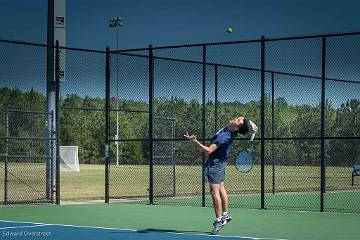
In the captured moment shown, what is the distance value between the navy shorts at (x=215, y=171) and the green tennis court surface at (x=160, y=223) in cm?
87

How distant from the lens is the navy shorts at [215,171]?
13.4 m

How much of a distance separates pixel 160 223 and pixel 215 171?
97.0 inches

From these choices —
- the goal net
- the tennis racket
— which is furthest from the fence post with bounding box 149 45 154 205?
the goal net

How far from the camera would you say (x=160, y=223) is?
15477 mm

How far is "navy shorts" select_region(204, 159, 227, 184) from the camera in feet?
44.1

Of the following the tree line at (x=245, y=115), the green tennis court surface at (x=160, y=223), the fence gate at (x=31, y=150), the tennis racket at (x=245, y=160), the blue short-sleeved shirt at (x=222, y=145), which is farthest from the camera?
the tree line at (x=245, y=115)

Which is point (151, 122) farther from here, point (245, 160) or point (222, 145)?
point (222, 145)

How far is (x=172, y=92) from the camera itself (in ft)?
81.4

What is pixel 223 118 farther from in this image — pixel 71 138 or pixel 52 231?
pixel 71 138

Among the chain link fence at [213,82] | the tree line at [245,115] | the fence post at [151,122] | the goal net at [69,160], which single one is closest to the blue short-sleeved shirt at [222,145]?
the chain link fence at [213,82]

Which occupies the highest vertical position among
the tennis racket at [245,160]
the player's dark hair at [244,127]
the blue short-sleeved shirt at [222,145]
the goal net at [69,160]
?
the player's dark hair at [244,127]

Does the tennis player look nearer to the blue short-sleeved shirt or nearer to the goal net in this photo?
the blue short-sleeved shirt

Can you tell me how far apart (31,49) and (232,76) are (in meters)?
5.56

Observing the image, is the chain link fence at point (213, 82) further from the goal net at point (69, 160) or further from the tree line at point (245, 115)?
the goal net at point (69, 160)
